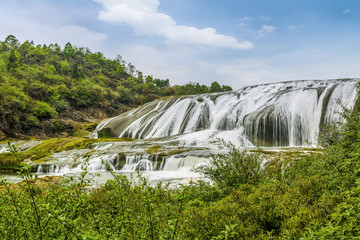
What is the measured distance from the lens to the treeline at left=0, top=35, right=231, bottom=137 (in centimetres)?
3278

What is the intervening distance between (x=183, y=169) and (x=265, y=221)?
9.90 m

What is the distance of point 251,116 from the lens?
20875mm

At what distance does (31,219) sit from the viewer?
2.73 m

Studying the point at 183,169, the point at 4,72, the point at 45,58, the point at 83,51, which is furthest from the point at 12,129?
the point at 83,51

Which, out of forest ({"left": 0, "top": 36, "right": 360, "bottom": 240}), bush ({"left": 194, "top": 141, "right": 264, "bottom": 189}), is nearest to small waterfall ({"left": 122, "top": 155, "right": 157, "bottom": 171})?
forest ({"left": 0, "top": 36, "right": 360, "bottom": 240})

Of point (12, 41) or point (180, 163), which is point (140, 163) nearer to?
point (180, 163)

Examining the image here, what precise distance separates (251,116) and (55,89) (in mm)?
40757

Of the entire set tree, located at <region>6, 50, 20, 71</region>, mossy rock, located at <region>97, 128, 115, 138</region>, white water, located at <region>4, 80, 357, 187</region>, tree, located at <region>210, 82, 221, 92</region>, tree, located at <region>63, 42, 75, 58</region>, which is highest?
tree, located at <region>63, 42, 75, 58</region>

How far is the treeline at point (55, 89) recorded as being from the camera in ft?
108

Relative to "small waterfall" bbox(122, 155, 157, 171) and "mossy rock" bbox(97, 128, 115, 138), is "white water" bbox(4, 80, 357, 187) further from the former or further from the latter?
"mossy rock" bbox(97, 128, 115, 138)

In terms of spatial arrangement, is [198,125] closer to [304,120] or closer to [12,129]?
[304,120]

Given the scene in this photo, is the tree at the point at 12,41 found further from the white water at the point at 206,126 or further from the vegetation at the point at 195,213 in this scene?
the vegetation at the point at 195,213

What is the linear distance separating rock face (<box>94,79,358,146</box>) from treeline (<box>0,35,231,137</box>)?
43.1 ft

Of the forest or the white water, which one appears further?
the white water
